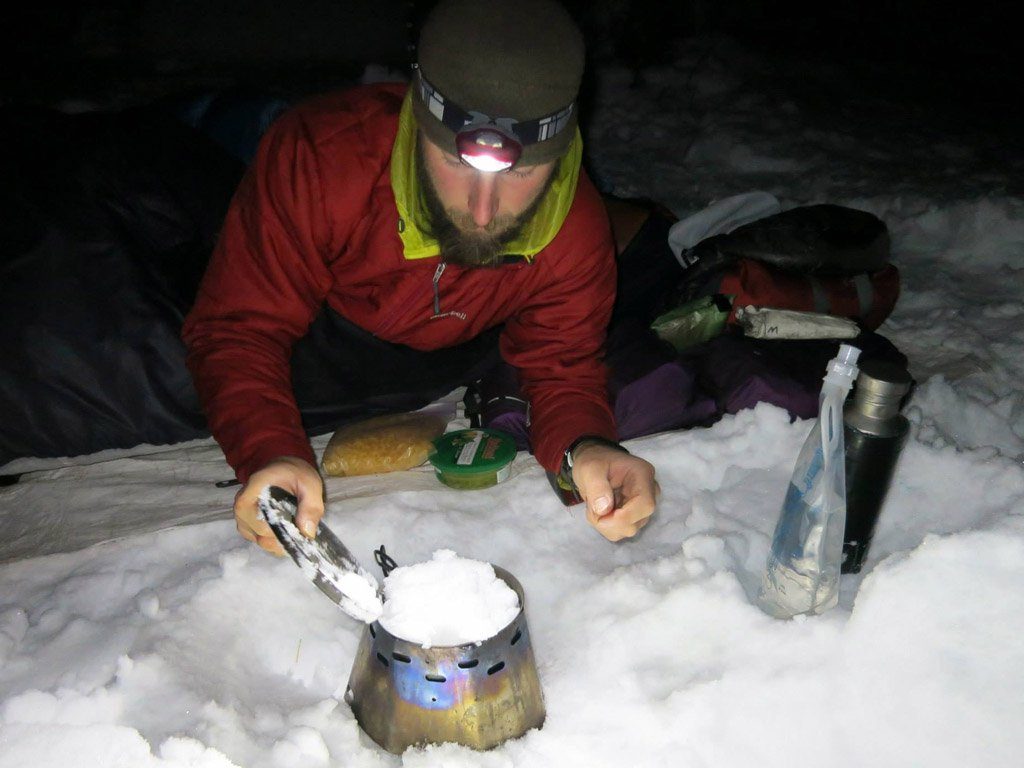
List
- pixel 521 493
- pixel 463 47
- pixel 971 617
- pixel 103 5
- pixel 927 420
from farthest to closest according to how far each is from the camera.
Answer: pixel 103 5
pixel 927 420
pixel 521 493
pixel 463 47
pixel 971 617

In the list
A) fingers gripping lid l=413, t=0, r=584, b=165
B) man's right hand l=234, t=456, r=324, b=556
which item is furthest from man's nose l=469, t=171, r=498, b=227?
man's right hand l=234, t=456, r=324, b=556

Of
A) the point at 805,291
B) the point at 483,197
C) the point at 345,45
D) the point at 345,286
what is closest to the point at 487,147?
the point at 483,197

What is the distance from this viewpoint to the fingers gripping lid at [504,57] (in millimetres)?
1558

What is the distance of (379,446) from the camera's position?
2.27 metres

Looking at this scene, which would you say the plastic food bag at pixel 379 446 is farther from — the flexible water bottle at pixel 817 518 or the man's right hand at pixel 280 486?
the flexible water bottle at pixel 817 518

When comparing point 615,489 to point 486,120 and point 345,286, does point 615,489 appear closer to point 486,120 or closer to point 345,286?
point 486,120

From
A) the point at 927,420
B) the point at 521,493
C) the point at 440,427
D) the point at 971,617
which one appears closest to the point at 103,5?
the point at 440,427

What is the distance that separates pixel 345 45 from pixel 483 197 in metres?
5.03

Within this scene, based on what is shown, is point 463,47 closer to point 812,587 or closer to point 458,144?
point 458,144

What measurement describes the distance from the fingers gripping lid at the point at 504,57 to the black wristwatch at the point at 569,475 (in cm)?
66

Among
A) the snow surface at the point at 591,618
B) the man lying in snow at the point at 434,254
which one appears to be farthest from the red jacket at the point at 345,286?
the snow surface at the point at 591,618

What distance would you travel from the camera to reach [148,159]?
8.82 feet

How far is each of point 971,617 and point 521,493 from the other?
→ 3.30ft

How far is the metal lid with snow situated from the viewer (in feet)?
6.69
